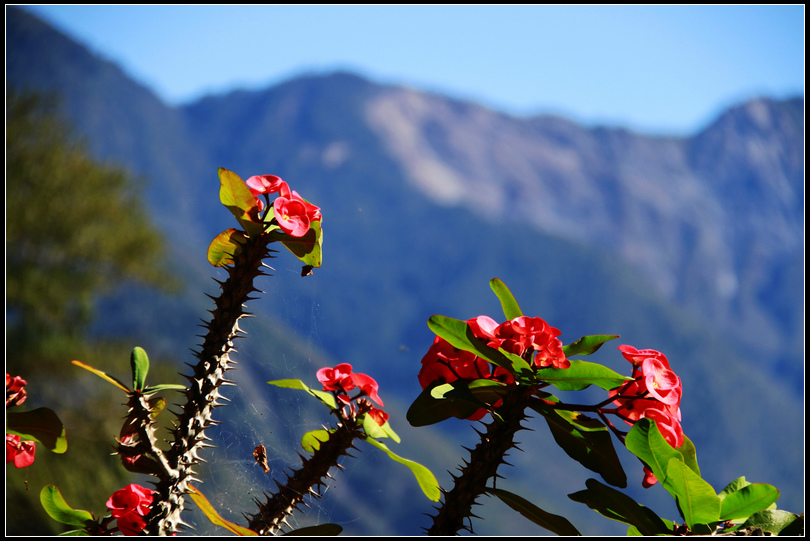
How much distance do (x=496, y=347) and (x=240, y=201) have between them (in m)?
0.32

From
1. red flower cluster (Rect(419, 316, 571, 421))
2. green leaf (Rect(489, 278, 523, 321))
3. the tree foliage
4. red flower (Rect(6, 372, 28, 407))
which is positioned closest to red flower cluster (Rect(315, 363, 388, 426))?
red flower cluster (Rect(419, 316, 571, 421))

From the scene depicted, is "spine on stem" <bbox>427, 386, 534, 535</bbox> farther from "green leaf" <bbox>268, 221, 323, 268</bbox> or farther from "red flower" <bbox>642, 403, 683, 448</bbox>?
"green leaf" <bbox>268, 221, 323, 268</bbox>

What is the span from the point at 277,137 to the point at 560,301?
3267cm

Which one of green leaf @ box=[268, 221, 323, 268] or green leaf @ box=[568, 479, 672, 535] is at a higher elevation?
green leaf @ box=[268, 221, 323, 268]

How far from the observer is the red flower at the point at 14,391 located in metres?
0.77

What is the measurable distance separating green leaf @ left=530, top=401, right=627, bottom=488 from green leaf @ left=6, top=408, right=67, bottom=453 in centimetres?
56

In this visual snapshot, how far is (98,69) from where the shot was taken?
1670 inches

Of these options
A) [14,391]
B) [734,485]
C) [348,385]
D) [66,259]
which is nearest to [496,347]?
[348,385]

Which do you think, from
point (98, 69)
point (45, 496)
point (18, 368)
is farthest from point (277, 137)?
point (45, 496)

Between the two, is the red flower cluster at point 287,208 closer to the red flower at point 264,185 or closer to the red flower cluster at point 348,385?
the red flower at point 264,185

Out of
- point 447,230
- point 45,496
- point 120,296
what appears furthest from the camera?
point 447,230

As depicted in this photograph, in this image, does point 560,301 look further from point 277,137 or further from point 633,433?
point 633,433

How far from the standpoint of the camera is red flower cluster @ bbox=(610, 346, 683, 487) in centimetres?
58

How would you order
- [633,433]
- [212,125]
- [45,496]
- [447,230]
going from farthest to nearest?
[212,125] → [447,230] → [45,496] → [633,433]
